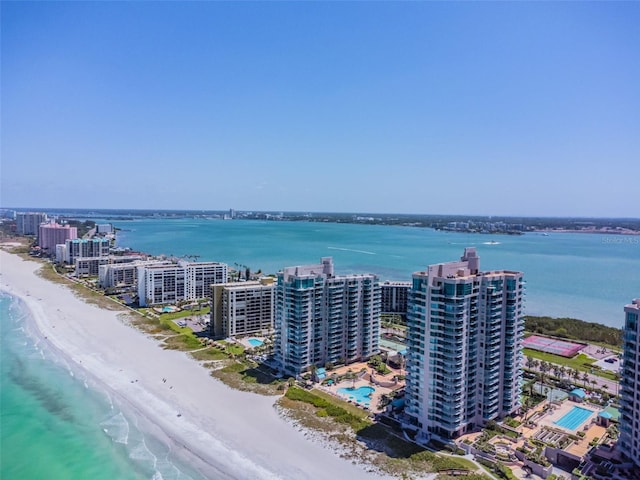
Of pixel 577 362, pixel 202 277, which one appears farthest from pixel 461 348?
pixel 202 277

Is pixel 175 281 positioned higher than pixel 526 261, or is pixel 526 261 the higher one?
pixel 175 281

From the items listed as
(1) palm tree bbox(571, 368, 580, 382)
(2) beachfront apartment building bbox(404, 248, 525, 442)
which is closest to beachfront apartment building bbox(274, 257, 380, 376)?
(2) beachfront apartment building bbox(404, 248, 525, 442)

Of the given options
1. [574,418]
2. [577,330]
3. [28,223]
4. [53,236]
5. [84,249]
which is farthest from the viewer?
[28,223]

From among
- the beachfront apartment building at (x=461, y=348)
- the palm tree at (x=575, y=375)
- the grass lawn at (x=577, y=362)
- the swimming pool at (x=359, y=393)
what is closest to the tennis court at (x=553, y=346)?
the grass lawn at (x=577, y=362)

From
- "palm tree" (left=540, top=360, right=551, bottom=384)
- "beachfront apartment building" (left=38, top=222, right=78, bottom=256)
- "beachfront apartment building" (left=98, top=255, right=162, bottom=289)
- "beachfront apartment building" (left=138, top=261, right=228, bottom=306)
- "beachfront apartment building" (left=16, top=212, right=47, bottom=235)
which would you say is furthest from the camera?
"beachfront apartment building" (left=16, top=212, right=47, bottom=235)

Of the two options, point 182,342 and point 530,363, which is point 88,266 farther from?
point 530,363

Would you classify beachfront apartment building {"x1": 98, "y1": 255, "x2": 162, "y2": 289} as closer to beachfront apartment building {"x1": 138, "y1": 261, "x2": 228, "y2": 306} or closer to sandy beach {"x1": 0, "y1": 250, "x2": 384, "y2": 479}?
beachfront apartment building {"x1": 138, "y1": 261, "x2": 228, "y2": 306}

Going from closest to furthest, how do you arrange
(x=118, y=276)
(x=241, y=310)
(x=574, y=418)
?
1. (x=574, y=418)
2. (x=241, y=310)
3. (x=118, y=276)
